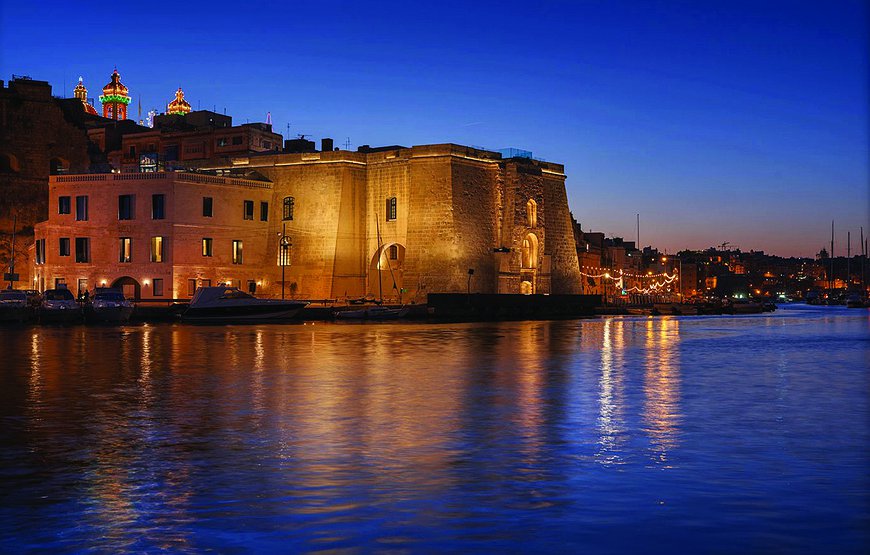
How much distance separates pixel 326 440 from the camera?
37.9 feet

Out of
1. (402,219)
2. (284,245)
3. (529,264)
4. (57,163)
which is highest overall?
(57,163)

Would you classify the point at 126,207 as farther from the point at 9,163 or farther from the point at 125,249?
the point at 9,163

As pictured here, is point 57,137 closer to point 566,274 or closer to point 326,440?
point 566,274

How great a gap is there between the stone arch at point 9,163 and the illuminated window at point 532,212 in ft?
129

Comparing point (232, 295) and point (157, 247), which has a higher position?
point (157, 247)

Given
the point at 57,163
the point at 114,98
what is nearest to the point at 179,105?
the point at 114,98

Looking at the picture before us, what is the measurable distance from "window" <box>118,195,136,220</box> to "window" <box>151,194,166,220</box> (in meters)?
1.24

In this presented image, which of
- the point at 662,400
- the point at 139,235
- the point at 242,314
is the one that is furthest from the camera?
the point at 139,235

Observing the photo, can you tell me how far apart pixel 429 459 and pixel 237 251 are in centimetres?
5411

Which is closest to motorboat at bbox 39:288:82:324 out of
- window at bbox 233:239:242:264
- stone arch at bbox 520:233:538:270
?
window at bbox 233:239:242:264

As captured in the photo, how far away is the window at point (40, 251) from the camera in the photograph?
61.6 meters

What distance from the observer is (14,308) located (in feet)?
152

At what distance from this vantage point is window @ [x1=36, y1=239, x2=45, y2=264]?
61562 millimetres

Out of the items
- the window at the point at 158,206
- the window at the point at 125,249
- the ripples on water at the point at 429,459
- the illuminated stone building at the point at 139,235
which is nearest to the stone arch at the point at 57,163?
the illuminated stone building at the point at 139,235
